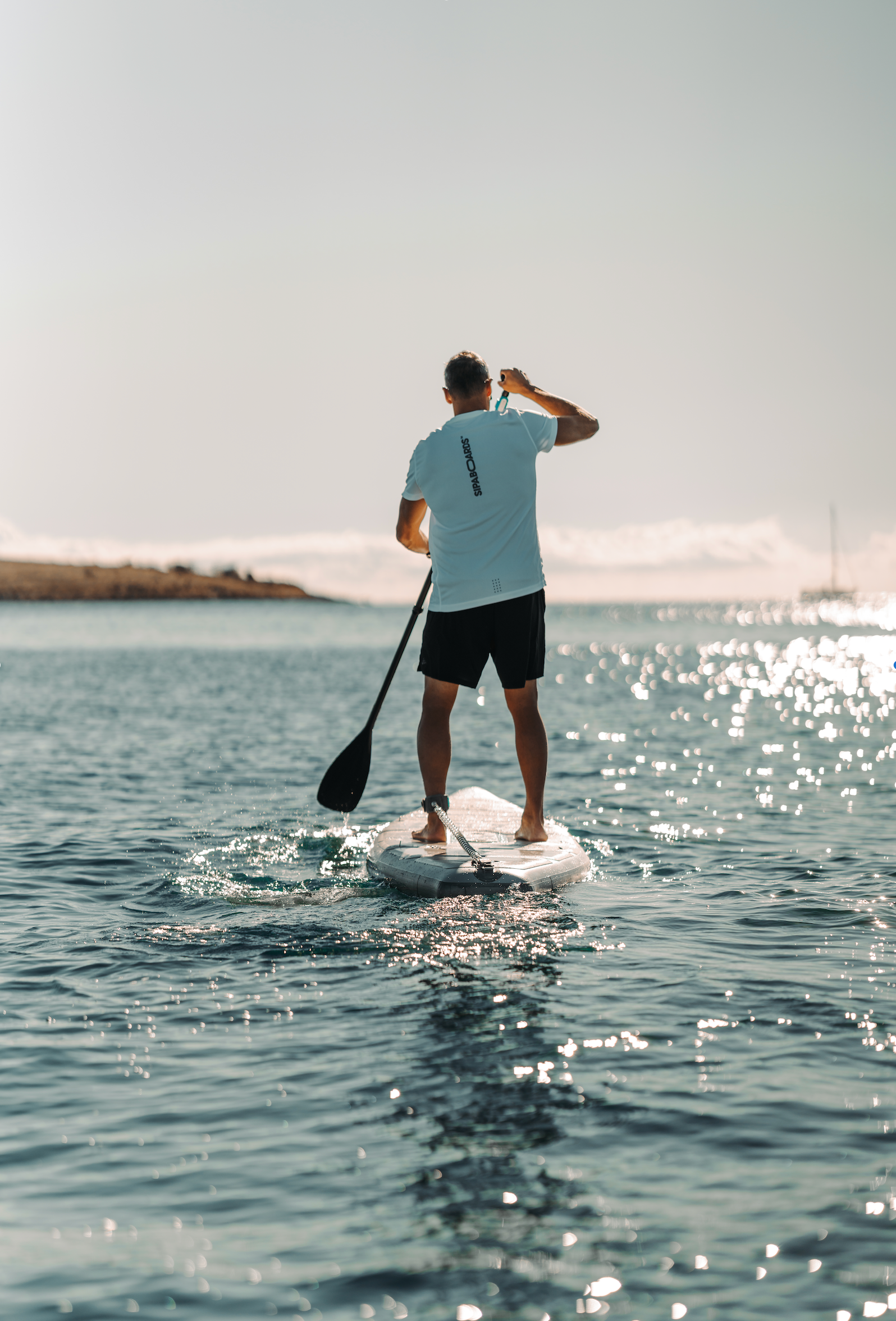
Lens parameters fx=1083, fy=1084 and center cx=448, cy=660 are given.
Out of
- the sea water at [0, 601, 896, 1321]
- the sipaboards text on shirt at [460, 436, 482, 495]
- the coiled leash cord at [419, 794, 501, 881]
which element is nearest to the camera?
the sea water at [0, 601, 896, 1321]

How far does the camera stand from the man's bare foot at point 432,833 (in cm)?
806

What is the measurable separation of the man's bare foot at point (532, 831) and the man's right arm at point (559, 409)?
2.76 meters

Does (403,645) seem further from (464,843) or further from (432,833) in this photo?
(464,843)

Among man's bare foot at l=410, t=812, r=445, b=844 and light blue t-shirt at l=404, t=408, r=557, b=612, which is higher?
light blue t-shirt at l=404, t=408, r=557, b=612

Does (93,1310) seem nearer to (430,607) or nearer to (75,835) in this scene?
(430,607)

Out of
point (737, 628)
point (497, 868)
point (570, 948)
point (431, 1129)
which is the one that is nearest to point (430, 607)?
point (497, 868)

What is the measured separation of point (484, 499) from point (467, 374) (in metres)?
0.92

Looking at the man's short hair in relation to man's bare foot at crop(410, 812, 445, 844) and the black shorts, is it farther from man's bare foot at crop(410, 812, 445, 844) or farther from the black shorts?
man's bare foot at crop(410, 812, 445, 844)

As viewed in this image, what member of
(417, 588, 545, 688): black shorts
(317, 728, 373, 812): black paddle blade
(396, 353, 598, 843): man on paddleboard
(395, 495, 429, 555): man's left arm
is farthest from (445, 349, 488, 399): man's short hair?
(317, 728, 373, 812): black paddle blade

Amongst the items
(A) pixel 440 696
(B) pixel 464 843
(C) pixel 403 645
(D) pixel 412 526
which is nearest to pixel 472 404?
(D) pixel 412 526

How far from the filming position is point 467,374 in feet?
24.3

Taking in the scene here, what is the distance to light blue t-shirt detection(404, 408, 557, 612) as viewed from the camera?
7191 millimetres

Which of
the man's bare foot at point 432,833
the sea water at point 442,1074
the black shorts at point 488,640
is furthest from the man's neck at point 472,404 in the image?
the sea water at point 442,1074

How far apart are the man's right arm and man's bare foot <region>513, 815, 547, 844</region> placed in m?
2.76
